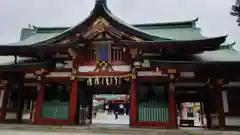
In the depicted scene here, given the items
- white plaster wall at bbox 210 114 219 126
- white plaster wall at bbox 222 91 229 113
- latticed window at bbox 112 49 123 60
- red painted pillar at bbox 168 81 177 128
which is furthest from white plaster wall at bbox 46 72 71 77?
white plaster wall at bbox 222 91 229 113

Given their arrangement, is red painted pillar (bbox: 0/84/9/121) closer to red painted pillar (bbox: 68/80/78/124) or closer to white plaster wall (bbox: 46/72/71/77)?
white plaster wall (bbox: 46/72/71/77)

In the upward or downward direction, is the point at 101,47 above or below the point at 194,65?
above

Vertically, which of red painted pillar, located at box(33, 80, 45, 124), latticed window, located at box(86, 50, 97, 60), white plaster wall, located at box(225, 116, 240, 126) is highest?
latticed window, located at box(86, 50, 97, 60)

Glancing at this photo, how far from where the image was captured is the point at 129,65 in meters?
12.6

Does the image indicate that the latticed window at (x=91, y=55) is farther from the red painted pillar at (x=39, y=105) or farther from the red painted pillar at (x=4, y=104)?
the red painted pillar at (x=4, y=104)

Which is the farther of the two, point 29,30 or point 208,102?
point 29,30

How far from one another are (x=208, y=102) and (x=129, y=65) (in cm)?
586

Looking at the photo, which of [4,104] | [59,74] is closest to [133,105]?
[59,74]

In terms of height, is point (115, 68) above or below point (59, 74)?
above

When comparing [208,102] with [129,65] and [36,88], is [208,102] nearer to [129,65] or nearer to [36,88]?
[129,65]

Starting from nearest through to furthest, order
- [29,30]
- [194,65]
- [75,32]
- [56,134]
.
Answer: [56,134]
[194,65]
[75,32]
[29,30]

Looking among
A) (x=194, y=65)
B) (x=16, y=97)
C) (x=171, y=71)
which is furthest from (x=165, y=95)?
(x=16, y=97)

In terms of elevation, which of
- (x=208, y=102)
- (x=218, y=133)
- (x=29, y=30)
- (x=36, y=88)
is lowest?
(x=218, y=133)

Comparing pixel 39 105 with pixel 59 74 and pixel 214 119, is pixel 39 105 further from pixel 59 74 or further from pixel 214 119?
pixel 214 119
